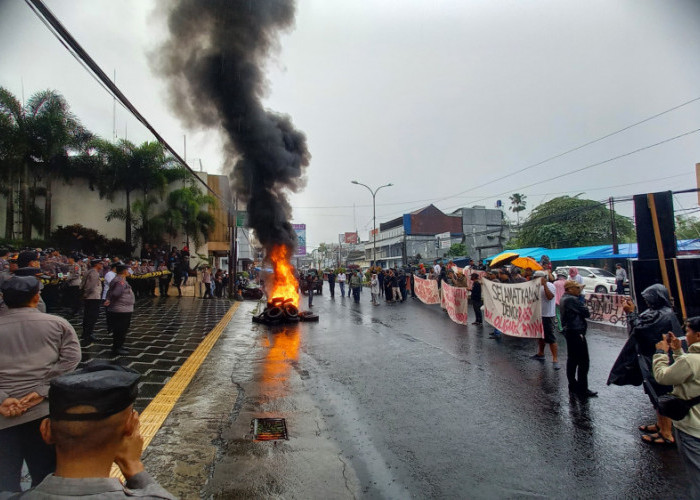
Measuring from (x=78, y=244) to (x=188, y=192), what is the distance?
599 cm

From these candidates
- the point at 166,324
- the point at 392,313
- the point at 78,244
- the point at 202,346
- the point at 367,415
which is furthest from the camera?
the point at 78,244

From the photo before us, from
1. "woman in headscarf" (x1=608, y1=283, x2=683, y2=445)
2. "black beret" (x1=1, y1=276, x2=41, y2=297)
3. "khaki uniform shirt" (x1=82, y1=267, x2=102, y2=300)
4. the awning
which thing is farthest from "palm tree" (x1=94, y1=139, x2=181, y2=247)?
"woman in headscarf" (x1=608, y1=283, x2=683, y2=445)

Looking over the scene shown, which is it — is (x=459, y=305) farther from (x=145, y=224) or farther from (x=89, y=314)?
(x=145, y=224)

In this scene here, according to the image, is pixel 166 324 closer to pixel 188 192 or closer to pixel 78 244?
pixel 78 244

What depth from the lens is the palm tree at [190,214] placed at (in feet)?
70.4

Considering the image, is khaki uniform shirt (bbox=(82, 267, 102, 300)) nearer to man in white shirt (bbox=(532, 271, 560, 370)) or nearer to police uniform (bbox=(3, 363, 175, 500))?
police uniform (bbox=(3, 363, 175, 500))

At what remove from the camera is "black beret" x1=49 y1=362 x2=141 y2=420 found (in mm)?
1258

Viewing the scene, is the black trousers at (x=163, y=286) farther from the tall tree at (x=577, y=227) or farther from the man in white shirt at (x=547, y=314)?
the tall tree at (x=577, y=227)

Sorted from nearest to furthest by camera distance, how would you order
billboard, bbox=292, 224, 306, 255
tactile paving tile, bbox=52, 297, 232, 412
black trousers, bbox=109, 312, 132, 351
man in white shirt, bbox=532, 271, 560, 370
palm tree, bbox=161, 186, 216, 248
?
1. tactile paving tile, bbox=52, 297, 232, 412
2. black trousers, bbox=109, 312, 132, 351
3. man in white shirt, bbox=532, 271, 560, 370
4. palm tree, bbox=161, 186, 216, 248
5. billboard, bbox=292, 224, 306, 255

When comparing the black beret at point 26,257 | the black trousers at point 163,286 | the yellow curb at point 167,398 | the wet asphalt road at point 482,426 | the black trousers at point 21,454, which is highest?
the black beret at point 26,257

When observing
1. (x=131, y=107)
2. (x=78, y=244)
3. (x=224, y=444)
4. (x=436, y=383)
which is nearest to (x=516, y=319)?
(x=436, y=383)

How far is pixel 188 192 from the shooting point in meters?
21.9

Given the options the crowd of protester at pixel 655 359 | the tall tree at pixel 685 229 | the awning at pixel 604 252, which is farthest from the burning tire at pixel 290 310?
the tall tree at pixel 685 229

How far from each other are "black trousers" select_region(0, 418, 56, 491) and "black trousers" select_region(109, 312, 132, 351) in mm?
4484
